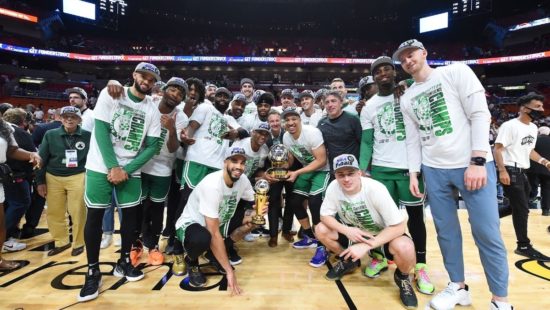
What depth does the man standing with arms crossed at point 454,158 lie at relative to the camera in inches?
82.9

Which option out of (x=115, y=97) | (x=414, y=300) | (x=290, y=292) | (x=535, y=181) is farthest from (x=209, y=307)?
(x=535, y=181)

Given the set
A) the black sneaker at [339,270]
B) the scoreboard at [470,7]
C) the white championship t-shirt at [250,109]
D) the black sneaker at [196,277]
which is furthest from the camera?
the scoreboard at [470,7]

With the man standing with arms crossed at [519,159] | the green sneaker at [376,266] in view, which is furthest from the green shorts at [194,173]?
the man standing with arms crossed at [519,159]

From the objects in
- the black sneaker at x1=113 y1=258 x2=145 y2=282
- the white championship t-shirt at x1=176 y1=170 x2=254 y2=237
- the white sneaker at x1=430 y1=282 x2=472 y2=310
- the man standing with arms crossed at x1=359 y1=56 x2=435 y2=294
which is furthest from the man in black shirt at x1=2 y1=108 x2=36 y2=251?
the white sneaker at x1=430 y1=282 x2=472 y2=310

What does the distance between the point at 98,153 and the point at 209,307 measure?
1.62 meters

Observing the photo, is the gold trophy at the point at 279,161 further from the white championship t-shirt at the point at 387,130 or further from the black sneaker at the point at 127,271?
the black sneaker at the point at 127,271

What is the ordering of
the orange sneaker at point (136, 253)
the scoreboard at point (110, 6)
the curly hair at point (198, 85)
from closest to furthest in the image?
the orange sneaker at point (136, 253) < the curly hair at point (198, 85) < the scoreboard at point (110, 6)

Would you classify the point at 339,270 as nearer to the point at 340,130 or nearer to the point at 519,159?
the point at 340,130

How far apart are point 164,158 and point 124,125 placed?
2.23ft

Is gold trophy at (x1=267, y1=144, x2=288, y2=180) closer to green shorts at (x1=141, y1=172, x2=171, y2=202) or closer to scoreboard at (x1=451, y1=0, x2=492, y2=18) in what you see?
green shorts at (x1=141, y1=172, x2=171, y2=202)

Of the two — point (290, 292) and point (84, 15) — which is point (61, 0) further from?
point (290, 292)

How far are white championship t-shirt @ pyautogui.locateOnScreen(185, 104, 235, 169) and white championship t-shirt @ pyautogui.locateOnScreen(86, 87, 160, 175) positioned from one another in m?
0.53

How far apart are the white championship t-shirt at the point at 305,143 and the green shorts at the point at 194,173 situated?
98 cm

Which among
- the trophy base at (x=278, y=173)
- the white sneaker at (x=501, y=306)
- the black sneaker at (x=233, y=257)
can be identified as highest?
the trophy base at (x=278, y=173)
